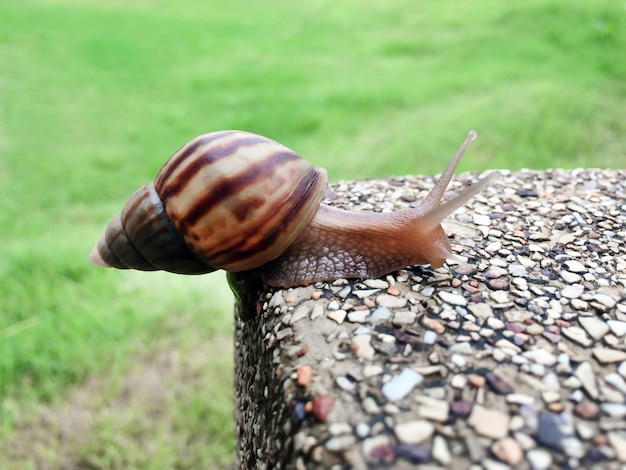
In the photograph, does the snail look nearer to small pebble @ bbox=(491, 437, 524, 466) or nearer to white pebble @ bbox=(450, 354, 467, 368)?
white pebble @ bbox=(450, 354, 467, 368)

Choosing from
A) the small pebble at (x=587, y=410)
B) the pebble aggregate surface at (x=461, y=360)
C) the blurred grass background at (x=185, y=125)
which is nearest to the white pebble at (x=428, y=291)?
the pebble aggregate surface at (x=461, y=360)

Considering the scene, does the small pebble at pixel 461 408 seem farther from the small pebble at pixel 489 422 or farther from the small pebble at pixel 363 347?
the small pebble at pixel 363 347

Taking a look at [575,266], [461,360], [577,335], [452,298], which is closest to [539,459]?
[461,360]

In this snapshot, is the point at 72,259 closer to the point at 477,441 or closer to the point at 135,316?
the point at 135,316

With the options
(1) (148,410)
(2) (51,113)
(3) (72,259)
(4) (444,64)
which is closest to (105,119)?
(2) (51,113)

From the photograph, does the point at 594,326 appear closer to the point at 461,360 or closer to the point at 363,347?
the point at 461,360

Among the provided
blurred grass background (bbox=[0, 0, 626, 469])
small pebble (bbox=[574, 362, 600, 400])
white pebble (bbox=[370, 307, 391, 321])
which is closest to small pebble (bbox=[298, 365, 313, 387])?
white pebble (bbox=[370, 307, 391, 321])
